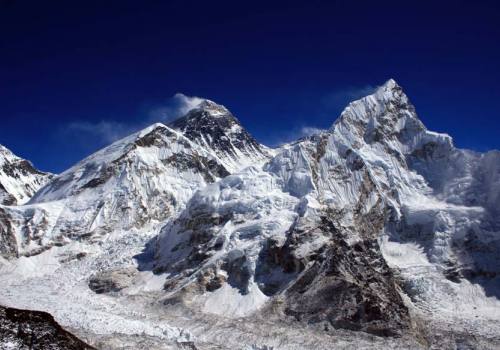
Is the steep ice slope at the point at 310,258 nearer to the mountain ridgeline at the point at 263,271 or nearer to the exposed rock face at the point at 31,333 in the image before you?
the mountain ridgeline at the point at 263,271

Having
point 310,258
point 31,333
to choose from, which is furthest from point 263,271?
point 31,333

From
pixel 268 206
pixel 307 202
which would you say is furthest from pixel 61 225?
pixel 307 202

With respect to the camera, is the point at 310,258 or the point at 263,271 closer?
the point at 310,258

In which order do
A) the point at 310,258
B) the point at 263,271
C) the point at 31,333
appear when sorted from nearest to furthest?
1. the point at 31,333
2. the point at 310,258
3. the point at 263,271

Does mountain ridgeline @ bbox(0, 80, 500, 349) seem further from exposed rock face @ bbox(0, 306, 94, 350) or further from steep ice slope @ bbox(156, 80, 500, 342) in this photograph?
exposed rock face @ bbox(0, 306, 94, 350)

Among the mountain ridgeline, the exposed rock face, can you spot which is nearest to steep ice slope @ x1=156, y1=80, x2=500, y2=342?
the mountain ridgeline

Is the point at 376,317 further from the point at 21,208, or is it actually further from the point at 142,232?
the point at 21,208

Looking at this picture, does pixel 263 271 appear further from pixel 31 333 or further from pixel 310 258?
pixel 31 333

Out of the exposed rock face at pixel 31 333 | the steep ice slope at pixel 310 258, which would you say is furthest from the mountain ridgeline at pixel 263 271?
the exposed rock face at pixel 31 333
